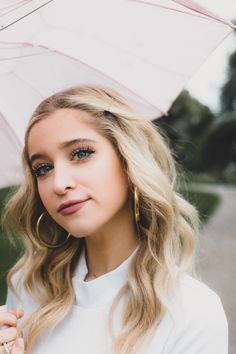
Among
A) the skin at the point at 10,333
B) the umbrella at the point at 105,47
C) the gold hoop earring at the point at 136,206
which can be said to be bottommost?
the skin at the point at 10,333

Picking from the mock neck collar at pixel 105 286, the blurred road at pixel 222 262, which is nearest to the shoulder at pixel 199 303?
the mock neck collar at pixel 105 286

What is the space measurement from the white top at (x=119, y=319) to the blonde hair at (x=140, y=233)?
0.04m

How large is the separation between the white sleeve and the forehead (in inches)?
33.2

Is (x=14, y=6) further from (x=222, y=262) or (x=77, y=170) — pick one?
(x=222, y=262)

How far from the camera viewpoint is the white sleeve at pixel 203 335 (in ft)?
6.48

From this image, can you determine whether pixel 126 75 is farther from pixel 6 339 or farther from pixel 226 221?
pixel 226 221

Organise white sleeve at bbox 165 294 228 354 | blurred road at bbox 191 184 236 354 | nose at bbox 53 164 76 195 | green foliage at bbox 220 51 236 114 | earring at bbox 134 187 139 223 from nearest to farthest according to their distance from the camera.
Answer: white sleeve at bbox 165 294 228 354
nose at bbox 53 164 76 195
earring at bbox 134 187 139 223
blurred road at bbox 191 184 236 354
green foliage at bbox 220 51 236 114

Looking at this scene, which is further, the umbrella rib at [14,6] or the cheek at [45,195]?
the cheek at [45,195]

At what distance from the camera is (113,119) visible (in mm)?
2316

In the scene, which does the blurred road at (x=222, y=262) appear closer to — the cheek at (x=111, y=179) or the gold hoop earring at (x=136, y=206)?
the gold hoop earring at (x=136, y=206)

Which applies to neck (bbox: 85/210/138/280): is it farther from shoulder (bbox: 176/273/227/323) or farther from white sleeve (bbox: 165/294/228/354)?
white sleeve (bbox: 165/294/228/354)

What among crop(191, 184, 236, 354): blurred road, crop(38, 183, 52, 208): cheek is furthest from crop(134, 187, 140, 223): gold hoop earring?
crop(191, 184, 236, 354): blurred road

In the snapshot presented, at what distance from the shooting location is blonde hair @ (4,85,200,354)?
219 centimetres

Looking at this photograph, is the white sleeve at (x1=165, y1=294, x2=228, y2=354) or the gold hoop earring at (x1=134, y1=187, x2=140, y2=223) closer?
the white sleeve at (x1=165, y1=294, x2=228, y2=354)
